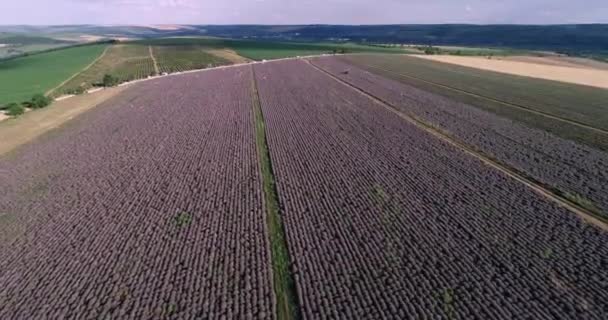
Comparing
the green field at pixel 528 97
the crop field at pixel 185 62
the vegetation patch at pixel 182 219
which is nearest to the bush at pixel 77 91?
the crop field at pixel 185 62

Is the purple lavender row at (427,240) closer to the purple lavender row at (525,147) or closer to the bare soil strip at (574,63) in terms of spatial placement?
the purple lavender row at (525,147)

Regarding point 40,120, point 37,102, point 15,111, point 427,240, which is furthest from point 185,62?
point 427,240

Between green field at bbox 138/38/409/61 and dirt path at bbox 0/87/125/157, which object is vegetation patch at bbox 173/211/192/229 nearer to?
→ dirt path at bbox 0/87/125/157

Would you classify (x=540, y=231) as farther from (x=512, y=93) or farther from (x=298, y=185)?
(x=512, y=93)

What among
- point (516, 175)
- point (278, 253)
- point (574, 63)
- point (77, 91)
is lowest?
point (77, 91)

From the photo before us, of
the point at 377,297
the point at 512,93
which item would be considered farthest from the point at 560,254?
the point at 512,93

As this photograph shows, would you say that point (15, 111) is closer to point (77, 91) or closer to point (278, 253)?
point (77, 91)
